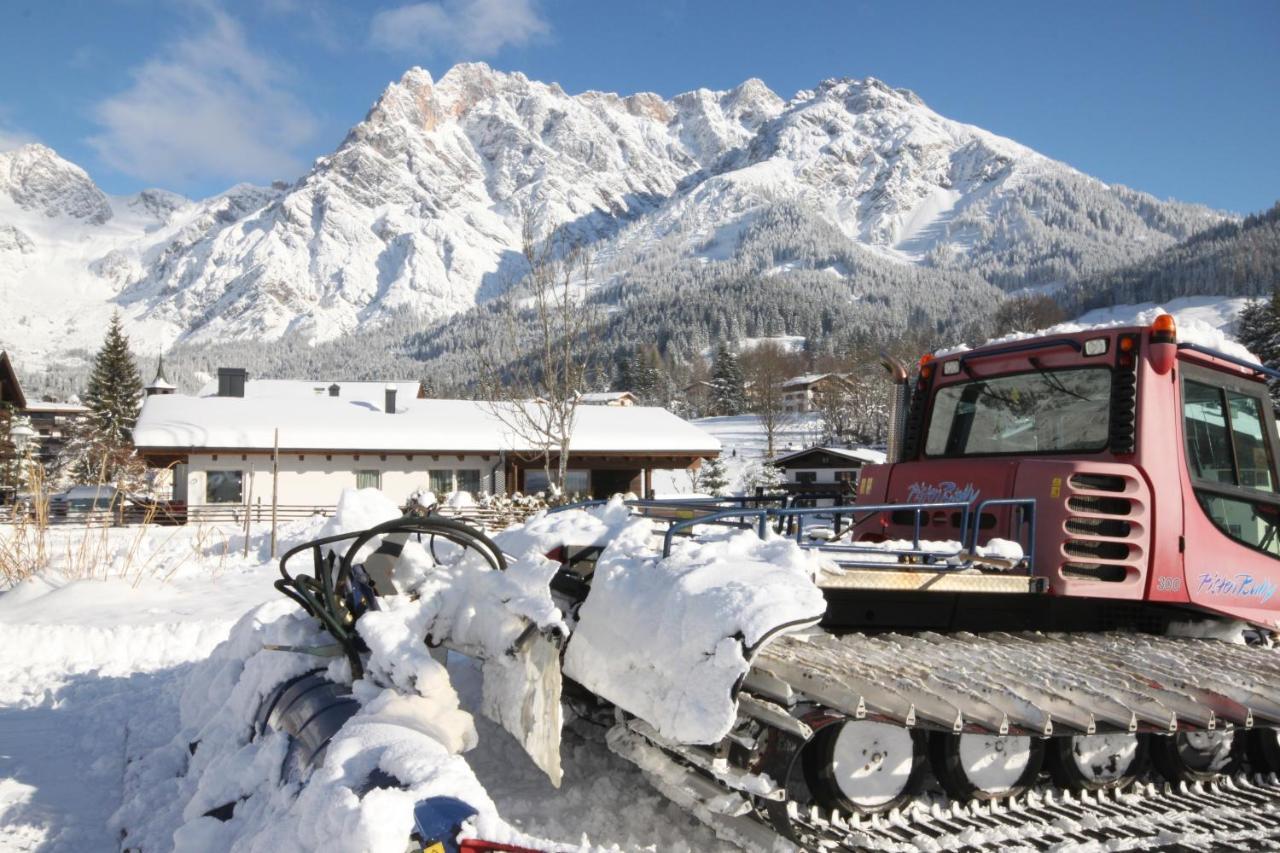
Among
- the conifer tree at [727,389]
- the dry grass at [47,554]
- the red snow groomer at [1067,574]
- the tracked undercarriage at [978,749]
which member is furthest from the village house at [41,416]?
the conifer tree at [727,389]

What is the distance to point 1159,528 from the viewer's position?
5113 mm

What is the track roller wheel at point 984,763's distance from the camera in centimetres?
410

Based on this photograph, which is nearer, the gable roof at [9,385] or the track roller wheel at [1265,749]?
the track roller wheel at [1265,749]

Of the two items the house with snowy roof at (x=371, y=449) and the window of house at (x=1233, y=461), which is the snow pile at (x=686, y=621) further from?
the house with snowy roof at (x=371, y=449)

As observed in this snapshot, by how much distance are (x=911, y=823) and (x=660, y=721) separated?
1550mm

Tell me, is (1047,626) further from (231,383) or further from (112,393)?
(112,393)

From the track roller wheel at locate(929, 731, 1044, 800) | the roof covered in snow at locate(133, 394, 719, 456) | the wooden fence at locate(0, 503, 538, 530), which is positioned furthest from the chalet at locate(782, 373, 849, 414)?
the track roller wheel at locate(929, 731, 1044, 800)

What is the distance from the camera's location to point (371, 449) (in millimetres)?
29000

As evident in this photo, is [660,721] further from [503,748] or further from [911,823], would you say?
[503,748]

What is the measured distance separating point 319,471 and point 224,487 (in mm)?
2890

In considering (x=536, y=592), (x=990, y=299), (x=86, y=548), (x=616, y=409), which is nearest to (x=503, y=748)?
(x=536, y=592)

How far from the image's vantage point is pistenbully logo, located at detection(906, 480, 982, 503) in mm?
5551

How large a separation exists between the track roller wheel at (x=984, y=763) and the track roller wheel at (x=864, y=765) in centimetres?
14

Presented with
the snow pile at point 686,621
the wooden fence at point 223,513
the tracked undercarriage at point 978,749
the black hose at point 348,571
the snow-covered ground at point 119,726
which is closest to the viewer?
the snow pile at point 686,621
